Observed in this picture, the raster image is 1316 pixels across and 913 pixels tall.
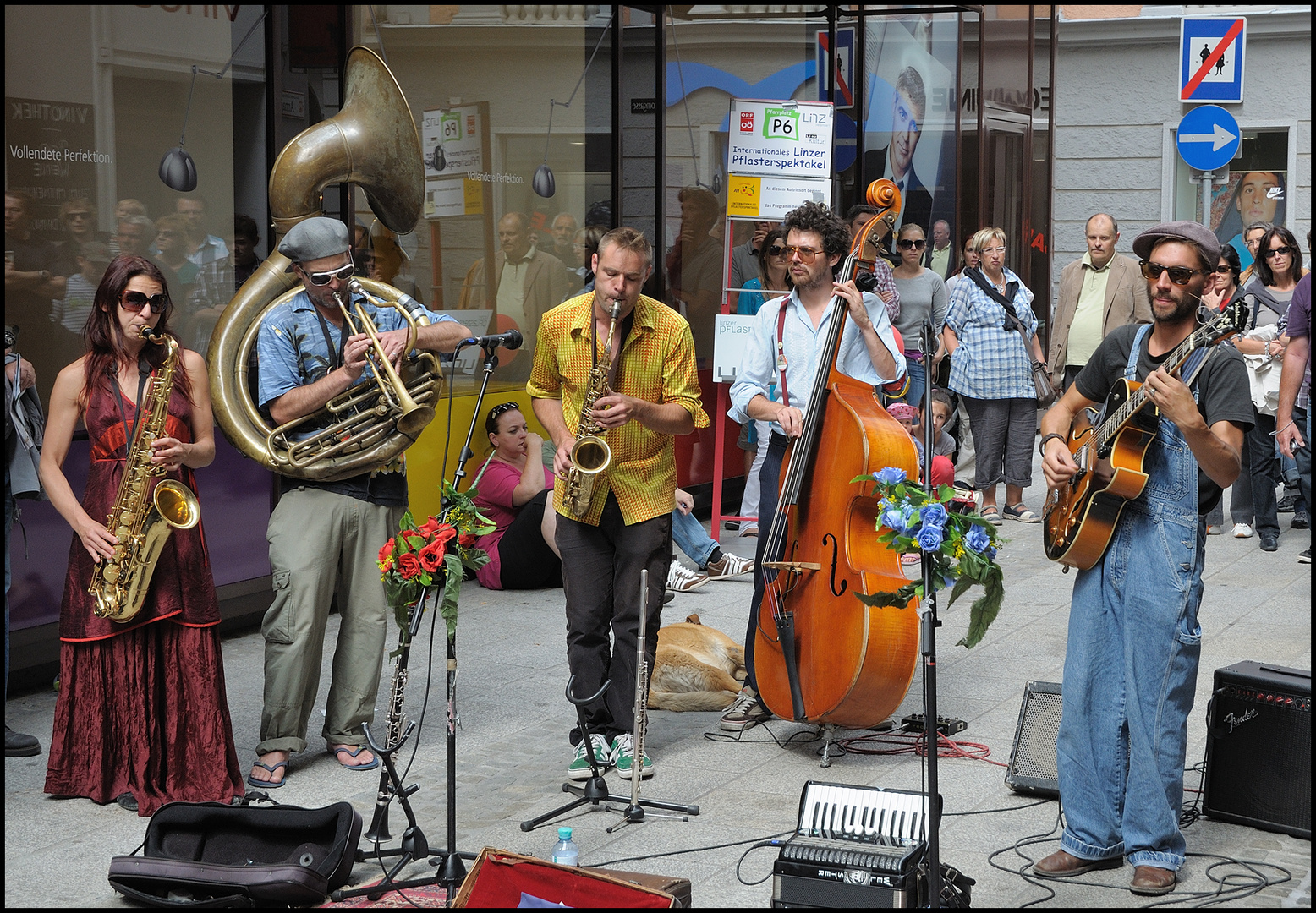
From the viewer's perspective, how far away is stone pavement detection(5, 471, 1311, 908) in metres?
4.07

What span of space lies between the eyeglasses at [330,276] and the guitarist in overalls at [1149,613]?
2403mm

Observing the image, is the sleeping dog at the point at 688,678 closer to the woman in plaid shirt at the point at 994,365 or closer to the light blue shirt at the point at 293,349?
the light blue shirt at the point at 293,349

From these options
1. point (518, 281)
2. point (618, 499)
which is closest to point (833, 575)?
point (618, 499)

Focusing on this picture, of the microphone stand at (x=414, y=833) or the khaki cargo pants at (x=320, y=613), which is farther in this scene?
the khaki cargo pants at (x=320, y=613)

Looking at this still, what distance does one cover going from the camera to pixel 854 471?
15.6 feet

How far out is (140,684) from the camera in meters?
4.66

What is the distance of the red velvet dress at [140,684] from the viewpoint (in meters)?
4.62

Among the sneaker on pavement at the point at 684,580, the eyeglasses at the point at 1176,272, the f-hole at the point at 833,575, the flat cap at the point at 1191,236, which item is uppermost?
the flat cap at the point at 1191,236

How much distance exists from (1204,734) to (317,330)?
11.8ft

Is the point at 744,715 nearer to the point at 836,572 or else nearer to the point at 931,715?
the point at 836,572

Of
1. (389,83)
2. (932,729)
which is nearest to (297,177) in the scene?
(389,83)

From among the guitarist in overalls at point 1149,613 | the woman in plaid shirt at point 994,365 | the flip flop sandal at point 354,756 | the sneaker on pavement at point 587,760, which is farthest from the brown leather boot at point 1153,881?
the woman in plaid shirt at point 994,365

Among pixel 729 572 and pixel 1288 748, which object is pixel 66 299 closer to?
pixel 729 572

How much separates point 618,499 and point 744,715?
1.14 metres
